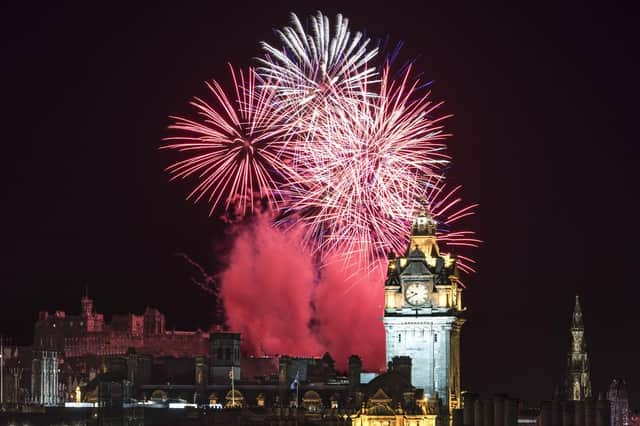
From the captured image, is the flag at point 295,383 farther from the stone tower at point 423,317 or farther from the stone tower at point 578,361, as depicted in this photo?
the stone tower at point 578,361

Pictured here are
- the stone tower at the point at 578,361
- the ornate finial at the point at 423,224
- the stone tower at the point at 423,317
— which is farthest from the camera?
the stone tower at the point at 578,361

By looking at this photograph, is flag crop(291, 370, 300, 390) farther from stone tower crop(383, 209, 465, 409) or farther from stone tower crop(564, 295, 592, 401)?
stone tower crop(564, 295, 592, 401)

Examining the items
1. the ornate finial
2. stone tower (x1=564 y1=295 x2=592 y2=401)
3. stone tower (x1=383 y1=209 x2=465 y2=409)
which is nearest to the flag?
stone tower (x1=383 y1=209 x2=465 y2=409)

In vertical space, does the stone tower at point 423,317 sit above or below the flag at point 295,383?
above

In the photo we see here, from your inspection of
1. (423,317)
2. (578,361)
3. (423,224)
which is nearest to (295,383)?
(423,317)

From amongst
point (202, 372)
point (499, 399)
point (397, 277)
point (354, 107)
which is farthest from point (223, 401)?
point (499, 399)

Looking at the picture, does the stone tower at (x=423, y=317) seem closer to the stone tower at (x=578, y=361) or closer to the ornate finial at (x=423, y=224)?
the ornate finial at (x=423, y=224)

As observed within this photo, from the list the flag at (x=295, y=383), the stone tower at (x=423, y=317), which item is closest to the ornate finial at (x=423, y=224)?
the stone tower at (x=423, y=317)

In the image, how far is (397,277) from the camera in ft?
559

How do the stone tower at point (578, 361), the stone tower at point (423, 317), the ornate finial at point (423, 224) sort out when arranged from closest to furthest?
the stone tower at point (423, 317), the ornate finial at point (423, 224), the stone tower at point (578, 361)

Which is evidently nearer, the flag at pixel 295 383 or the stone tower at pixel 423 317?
the stone tower at pixel 423 317

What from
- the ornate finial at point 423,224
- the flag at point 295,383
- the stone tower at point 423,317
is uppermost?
→ the ornate finial at point 423,224

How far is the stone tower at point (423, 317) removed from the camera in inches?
6688

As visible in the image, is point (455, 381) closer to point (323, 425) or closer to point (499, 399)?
point (323, 425)
